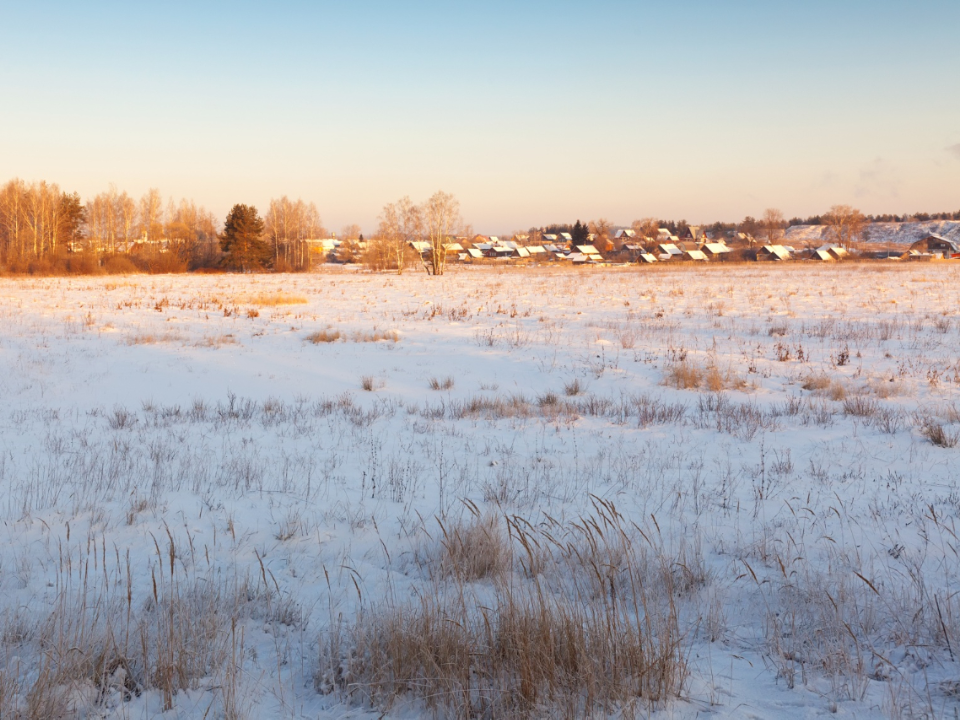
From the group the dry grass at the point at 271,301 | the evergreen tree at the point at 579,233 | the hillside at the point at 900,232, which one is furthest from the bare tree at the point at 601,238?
the dry grass at the point at 271,301

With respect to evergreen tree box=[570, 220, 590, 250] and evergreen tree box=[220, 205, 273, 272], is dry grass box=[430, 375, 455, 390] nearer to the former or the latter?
evergreen tree box=[220, 205, 273, 272]

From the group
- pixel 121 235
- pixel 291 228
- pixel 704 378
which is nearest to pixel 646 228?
pixel 291 228

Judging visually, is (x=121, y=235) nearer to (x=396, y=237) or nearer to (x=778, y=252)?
(x=396, y=237)

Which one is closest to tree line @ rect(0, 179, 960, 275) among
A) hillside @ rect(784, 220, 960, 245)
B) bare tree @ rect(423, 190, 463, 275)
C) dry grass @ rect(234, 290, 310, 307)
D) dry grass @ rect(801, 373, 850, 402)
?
bare tree @ rect(423, 190, 463, 275)

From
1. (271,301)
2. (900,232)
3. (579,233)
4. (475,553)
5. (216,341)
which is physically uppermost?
(900,232)

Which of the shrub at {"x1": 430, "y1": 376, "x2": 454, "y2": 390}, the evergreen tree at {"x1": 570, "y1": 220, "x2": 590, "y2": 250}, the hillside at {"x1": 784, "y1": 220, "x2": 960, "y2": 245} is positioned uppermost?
the hillside at {"x1": 784, "y1": 220, "x2": 960, "y2": 245}

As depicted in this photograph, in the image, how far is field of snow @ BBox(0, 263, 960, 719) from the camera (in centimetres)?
258

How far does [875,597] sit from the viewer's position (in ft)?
10.9

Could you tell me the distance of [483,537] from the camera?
3.94m

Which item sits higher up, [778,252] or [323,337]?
[778,252]

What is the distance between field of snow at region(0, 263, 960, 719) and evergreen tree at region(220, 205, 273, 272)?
5660 centimetres

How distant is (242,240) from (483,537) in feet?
221

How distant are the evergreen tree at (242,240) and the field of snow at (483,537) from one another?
56.6 m

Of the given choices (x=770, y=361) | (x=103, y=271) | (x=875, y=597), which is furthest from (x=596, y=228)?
(x=875, y=597)
